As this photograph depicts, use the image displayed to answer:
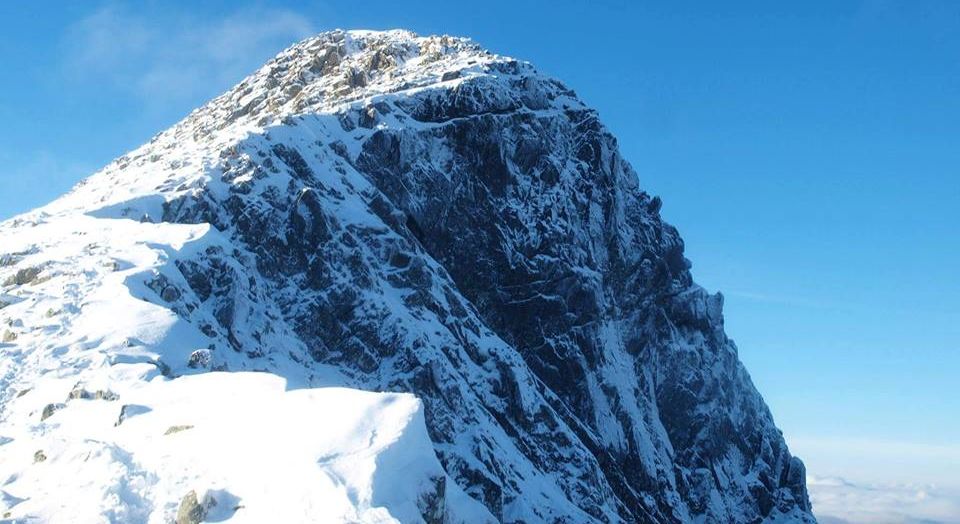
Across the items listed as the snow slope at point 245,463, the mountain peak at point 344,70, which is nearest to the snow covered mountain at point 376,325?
the snow slope at point 245,463

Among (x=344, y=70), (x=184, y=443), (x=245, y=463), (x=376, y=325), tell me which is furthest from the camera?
(x=344, y=70)

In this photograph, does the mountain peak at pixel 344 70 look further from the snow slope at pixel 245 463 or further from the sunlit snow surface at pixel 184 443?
the snow slope at pixel 245 463

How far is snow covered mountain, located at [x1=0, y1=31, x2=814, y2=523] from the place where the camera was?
33438mm

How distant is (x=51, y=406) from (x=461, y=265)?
6480cm

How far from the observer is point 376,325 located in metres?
79.6

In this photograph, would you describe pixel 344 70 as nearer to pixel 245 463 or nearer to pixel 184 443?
pixel 184 443

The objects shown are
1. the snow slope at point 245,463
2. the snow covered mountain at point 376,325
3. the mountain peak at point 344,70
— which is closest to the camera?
the snow slope at point 245,463

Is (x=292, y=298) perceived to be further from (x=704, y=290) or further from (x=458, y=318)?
(x=704, y=290)

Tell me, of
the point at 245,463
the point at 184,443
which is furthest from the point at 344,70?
the point at 245,463

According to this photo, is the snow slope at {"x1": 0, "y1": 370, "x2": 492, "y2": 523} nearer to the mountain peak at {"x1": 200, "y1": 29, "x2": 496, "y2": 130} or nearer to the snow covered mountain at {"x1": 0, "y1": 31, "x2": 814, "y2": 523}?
the snow covered mountain at {"x1": 0, "y1": 31, "x2": 814, "y2": 523}

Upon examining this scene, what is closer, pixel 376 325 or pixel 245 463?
pixel 245 463

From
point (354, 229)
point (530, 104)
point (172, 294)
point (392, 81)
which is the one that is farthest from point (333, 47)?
point (172, 294)

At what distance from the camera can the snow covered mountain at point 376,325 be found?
33.4 metres

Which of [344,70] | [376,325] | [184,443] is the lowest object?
[184,443]
